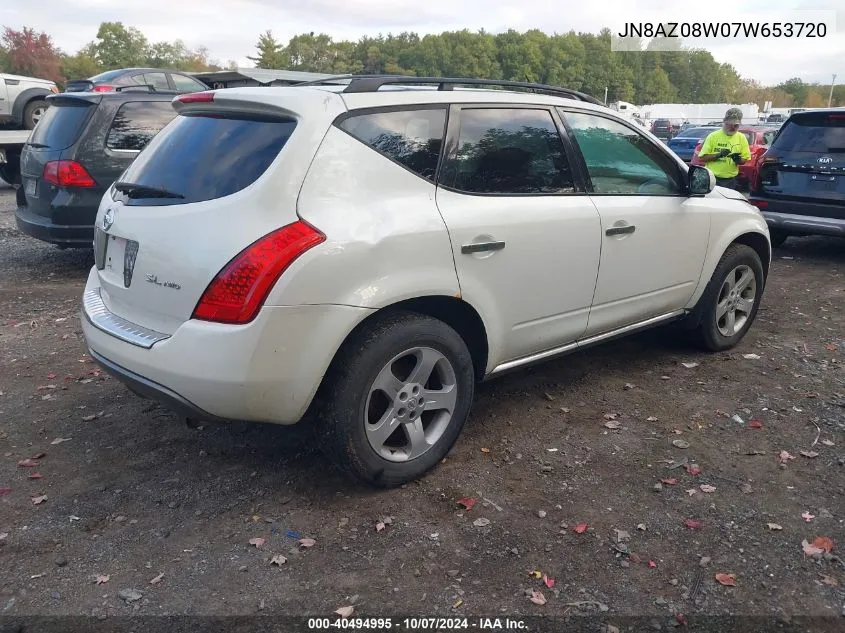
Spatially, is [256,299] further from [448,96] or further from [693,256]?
[693,256]

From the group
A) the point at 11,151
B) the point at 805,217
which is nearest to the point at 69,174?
the point at 11,151

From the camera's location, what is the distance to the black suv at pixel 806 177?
7.72m

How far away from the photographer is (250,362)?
108 inches

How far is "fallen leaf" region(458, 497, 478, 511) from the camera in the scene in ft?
10.3

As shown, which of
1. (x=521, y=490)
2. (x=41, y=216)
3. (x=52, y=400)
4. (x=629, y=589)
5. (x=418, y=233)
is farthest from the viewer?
(x=41, y=216)

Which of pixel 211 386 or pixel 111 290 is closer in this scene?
pixel 211 386

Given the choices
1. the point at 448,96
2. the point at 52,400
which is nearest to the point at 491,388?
the point at 448,96

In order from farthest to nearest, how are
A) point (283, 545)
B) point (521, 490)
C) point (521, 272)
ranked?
point (521, 272) → point (521, 490) → point (283, 545)

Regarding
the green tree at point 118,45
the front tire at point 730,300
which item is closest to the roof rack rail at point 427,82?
the front tire at point 730,300

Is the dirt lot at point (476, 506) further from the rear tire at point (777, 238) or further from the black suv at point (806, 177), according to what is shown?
the rear tire at point (777, 238)

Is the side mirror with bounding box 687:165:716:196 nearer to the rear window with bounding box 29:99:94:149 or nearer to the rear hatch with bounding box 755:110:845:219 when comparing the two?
the rear hatch with bounding box 755:110:845:219

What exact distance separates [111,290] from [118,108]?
4.21 metres

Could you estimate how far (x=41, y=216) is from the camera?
6.70 metres

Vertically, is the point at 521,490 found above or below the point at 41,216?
below
